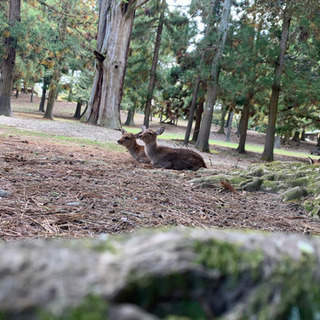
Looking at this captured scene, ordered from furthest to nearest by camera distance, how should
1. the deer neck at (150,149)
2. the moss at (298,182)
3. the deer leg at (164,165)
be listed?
1. the deer neck at (150,149)
2. the deer leg at (164,165)
3. the moss at (298,182)

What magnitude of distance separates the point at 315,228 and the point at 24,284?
4.29 metres

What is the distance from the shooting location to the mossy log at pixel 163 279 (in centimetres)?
60

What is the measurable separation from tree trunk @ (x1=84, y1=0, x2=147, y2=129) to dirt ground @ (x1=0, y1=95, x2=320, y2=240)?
498 inches

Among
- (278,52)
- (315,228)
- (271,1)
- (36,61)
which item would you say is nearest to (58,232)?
(315,228)

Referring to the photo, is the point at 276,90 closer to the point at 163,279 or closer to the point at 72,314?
the point at 163,279

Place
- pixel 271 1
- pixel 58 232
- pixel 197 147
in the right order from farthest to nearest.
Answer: pixel 197 147, pixel 271 1, pixel 58 232

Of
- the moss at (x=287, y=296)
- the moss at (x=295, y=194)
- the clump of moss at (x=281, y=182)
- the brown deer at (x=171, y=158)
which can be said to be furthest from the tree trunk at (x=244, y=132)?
the moss at (x=287, y=296)

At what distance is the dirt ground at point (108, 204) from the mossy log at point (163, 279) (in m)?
2.53

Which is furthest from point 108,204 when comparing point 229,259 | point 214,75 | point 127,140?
point 214,75

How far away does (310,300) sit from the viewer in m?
0.70

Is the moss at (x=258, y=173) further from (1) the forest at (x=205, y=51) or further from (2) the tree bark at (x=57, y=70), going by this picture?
(2) the tree bark at (x=57, y=70)

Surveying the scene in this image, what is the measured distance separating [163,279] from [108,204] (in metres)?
3.80

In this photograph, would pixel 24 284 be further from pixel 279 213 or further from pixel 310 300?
pixel 279 213

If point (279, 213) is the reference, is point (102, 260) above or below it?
above
